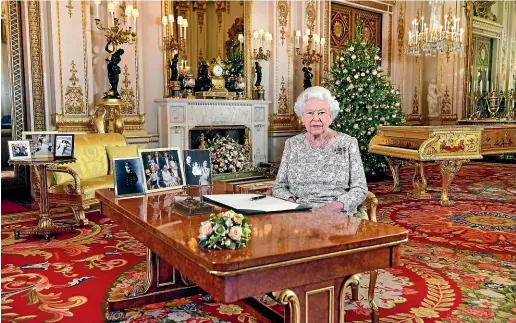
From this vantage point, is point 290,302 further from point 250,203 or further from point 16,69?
point 16,69

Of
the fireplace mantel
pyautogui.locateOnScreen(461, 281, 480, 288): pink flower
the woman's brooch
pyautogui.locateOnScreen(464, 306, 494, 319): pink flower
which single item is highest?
the fireplace mantel

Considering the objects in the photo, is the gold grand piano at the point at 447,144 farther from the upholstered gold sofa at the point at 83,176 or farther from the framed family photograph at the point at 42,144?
the framed family photograph at the point at 42,144

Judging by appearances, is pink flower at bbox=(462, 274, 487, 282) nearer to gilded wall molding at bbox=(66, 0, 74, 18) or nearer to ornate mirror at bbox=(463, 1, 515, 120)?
gilded wall molding at bbox=(66, 0, 74, 18)

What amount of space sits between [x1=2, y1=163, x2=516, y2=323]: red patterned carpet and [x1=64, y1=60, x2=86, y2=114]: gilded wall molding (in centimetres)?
169

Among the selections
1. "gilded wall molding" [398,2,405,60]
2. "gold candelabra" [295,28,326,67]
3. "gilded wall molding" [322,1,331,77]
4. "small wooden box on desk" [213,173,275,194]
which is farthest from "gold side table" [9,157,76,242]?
"gilded wall molding" [398,2,405,60]

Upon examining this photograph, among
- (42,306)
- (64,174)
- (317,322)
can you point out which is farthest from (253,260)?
(64,174)

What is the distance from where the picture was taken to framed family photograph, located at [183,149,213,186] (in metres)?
2.25

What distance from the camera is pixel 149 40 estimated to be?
23.4 ft

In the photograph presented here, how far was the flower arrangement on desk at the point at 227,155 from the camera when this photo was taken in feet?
25.8

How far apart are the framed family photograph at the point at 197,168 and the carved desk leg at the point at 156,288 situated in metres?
0.62

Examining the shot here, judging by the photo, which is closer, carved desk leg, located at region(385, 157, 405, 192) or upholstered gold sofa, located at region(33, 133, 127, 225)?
upholstered gold sofa, located at region(33, 133, 127, 225)

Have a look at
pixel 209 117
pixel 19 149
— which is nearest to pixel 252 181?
pixel 209 117

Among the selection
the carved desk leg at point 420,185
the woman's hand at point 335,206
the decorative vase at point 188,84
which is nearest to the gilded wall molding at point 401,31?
the carved desk leg at point 420,185

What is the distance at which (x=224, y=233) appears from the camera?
1.36 metres
